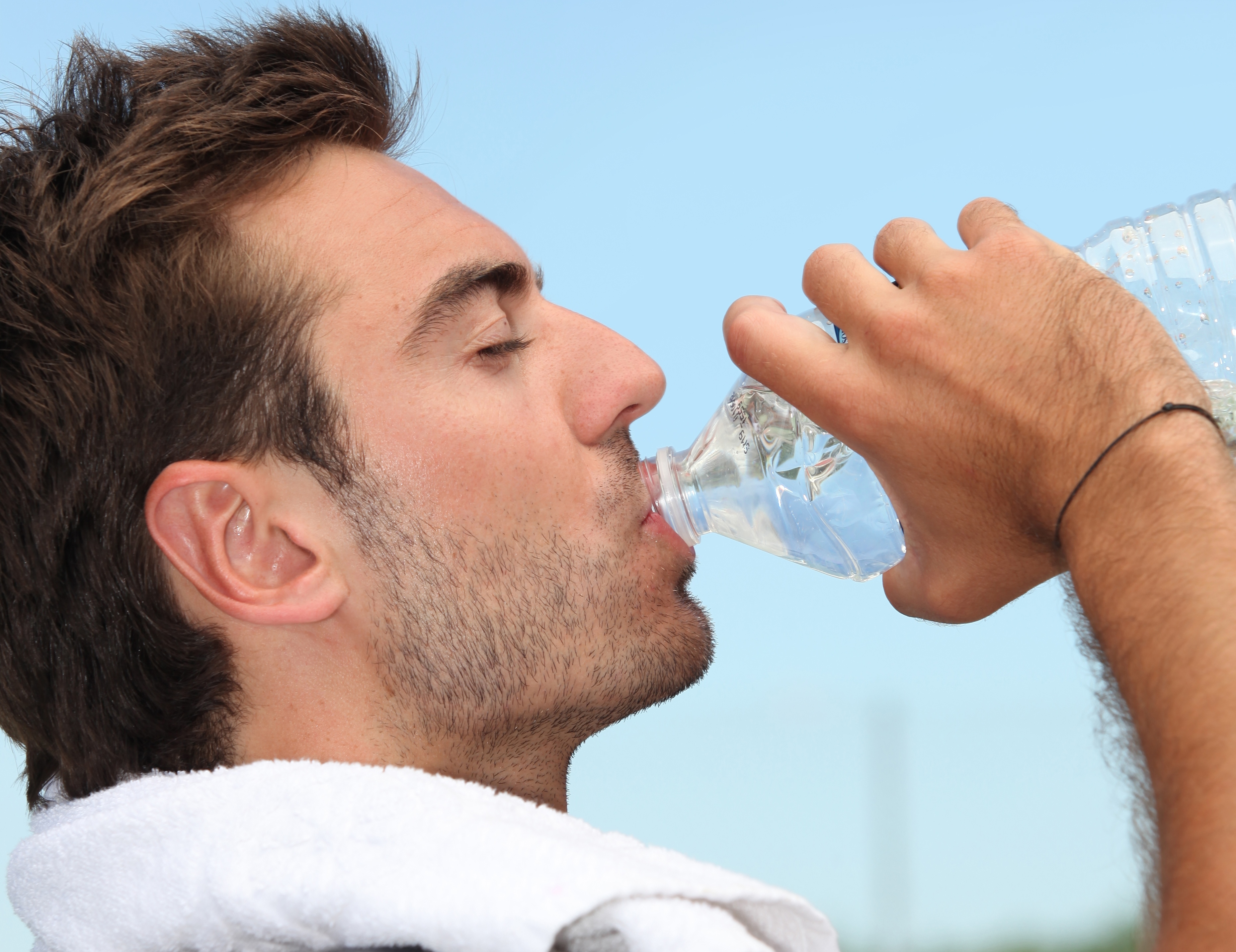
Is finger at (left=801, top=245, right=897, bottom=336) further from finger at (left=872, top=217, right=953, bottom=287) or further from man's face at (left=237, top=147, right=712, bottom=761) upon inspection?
man's face at (left=237, top=147, right=712, bottom=761)

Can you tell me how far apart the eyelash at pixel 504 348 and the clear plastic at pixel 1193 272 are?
84 cm

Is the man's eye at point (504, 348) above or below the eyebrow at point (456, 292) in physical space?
below

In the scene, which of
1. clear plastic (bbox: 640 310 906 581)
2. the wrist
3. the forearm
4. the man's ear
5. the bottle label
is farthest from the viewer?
clear plastic (bbox: 640 310 906 581)

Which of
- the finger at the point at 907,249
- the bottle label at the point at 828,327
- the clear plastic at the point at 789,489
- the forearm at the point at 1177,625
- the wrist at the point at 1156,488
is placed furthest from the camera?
the clear plastic at the point at 789,489

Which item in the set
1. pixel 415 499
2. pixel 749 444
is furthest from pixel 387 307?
pixel 749 444

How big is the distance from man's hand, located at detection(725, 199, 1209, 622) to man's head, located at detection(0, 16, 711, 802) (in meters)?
0.35

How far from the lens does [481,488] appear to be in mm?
1341

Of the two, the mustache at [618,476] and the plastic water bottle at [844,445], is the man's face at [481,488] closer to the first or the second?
the mustache at [618,476]

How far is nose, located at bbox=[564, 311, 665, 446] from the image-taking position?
142cm

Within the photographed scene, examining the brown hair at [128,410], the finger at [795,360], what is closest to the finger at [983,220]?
the finger at [795,360]

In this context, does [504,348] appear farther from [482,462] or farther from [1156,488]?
[1156,488]

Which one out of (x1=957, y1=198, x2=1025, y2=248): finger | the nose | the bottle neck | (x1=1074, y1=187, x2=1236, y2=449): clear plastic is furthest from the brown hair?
(x1=1074, y1=187, x2=1236, y2=449): clear plastic

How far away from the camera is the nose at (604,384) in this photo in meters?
1.42

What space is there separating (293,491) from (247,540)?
0.27ft
